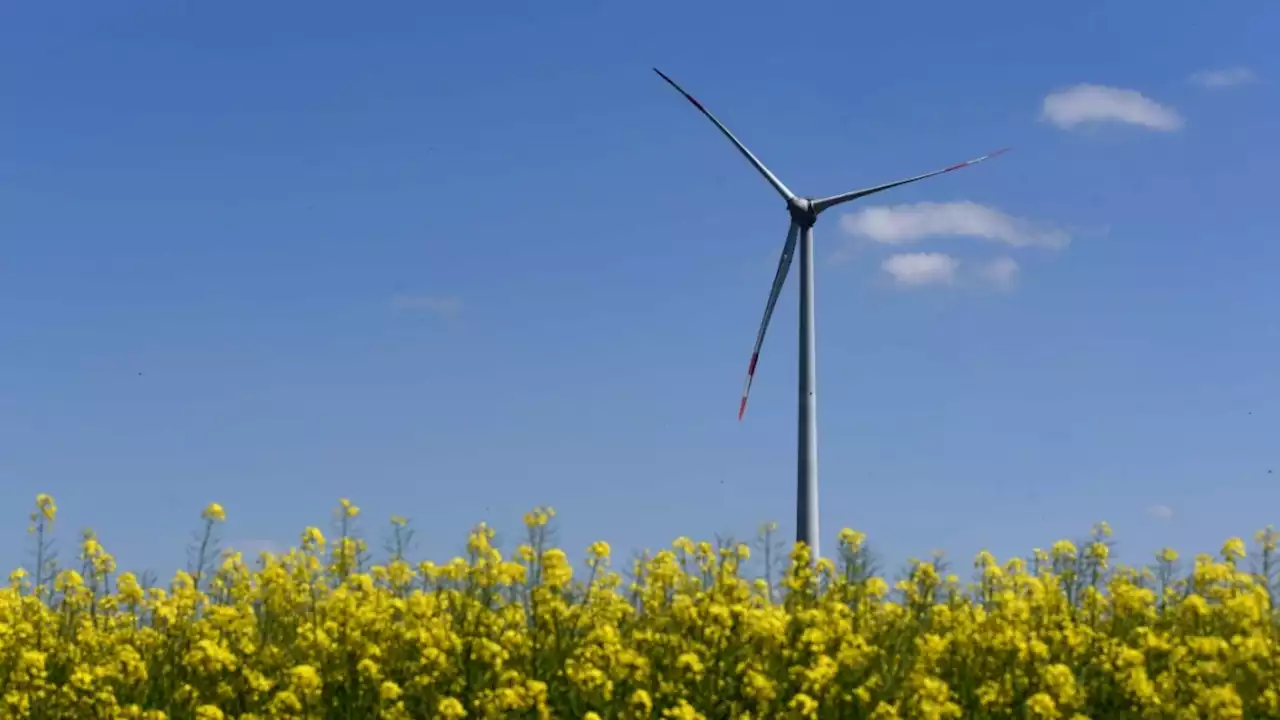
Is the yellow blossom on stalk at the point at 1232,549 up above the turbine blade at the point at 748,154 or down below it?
below

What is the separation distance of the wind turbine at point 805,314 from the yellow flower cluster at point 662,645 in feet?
30.4

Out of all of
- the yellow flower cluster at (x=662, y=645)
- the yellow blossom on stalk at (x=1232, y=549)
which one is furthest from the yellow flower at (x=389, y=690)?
the yellow blossom on stalk at (x=1232, y=549)

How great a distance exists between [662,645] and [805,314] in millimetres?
17611

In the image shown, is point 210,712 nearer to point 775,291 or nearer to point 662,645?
point 662,645

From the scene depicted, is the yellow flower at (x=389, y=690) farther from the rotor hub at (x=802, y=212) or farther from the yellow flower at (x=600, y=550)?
the rotor hub at (x=802, y=212)

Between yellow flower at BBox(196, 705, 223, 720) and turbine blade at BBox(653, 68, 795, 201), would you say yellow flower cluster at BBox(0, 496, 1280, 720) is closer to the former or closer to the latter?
yellow flower at BBox(196, 705, 223, 720)

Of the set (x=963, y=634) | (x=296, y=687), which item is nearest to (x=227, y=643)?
(x=296, y=687)

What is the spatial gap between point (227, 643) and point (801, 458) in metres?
15.8

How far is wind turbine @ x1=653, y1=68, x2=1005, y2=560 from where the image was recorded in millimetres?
26172

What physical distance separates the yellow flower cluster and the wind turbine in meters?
9.27

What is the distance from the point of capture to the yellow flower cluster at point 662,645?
400 inches

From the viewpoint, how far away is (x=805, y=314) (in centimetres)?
2833

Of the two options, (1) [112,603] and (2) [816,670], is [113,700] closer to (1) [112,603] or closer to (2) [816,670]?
(1) [112,603]

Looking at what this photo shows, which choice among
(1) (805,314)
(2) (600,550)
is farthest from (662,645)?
(1) (805,314)
